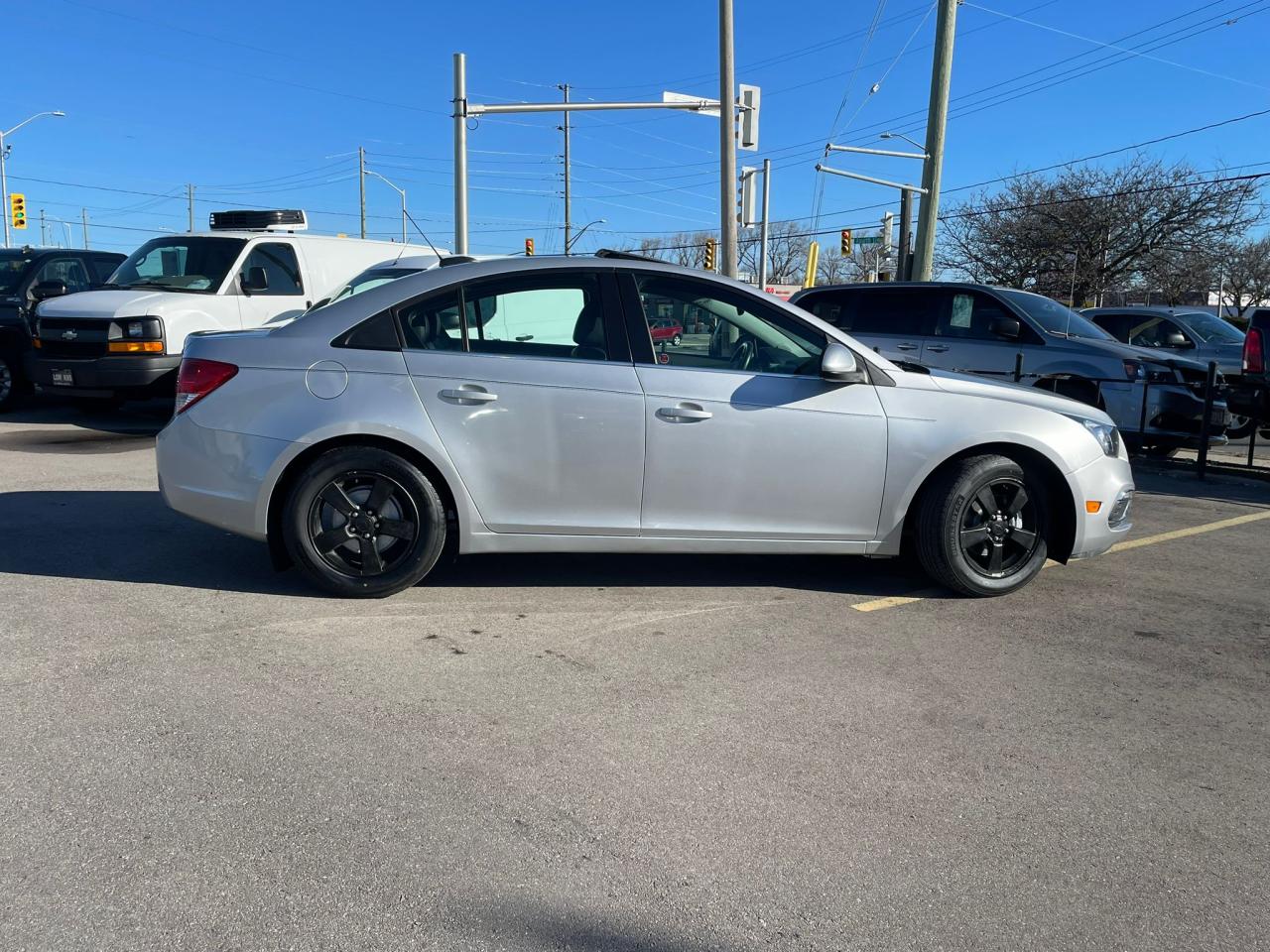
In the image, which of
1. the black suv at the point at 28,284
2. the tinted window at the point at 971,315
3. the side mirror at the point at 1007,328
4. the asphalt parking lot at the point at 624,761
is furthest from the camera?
the black suv at the point at 28,284

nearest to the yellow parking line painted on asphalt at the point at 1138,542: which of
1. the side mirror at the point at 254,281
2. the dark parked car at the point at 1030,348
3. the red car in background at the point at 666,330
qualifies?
the red car in background at the point at 666,330

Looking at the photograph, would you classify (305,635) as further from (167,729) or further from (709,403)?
(709,403)

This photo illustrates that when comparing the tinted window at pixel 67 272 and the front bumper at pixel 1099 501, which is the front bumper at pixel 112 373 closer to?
the tinted window at pixel 67 272

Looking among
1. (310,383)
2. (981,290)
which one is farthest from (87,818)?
(981,290)

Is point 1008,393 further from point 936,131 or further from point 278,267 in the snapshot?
point 936,131

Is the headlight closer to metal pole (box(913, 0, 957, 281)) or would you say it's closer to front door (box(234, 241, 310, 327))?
front door (box(234, 241, 310, 327))

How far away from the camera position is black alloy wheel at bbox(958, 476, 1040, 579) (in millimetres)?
5203

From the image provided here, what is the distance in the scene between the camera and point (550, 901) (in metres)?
2.64

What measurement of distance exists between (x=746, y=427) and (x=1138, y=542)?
3509 millimetres

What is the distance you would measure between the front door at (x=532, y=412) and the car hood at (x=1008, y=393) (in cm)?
165

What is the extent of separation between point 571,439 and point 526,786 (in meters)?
2.03

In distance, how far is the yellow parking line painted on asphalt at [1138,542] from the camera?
523 centimetres

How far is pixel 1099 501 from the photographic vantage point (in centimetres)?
531

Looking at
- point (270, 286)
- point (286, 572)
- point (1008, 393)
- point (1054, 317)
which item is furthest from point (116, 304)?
point (1054, 317)
